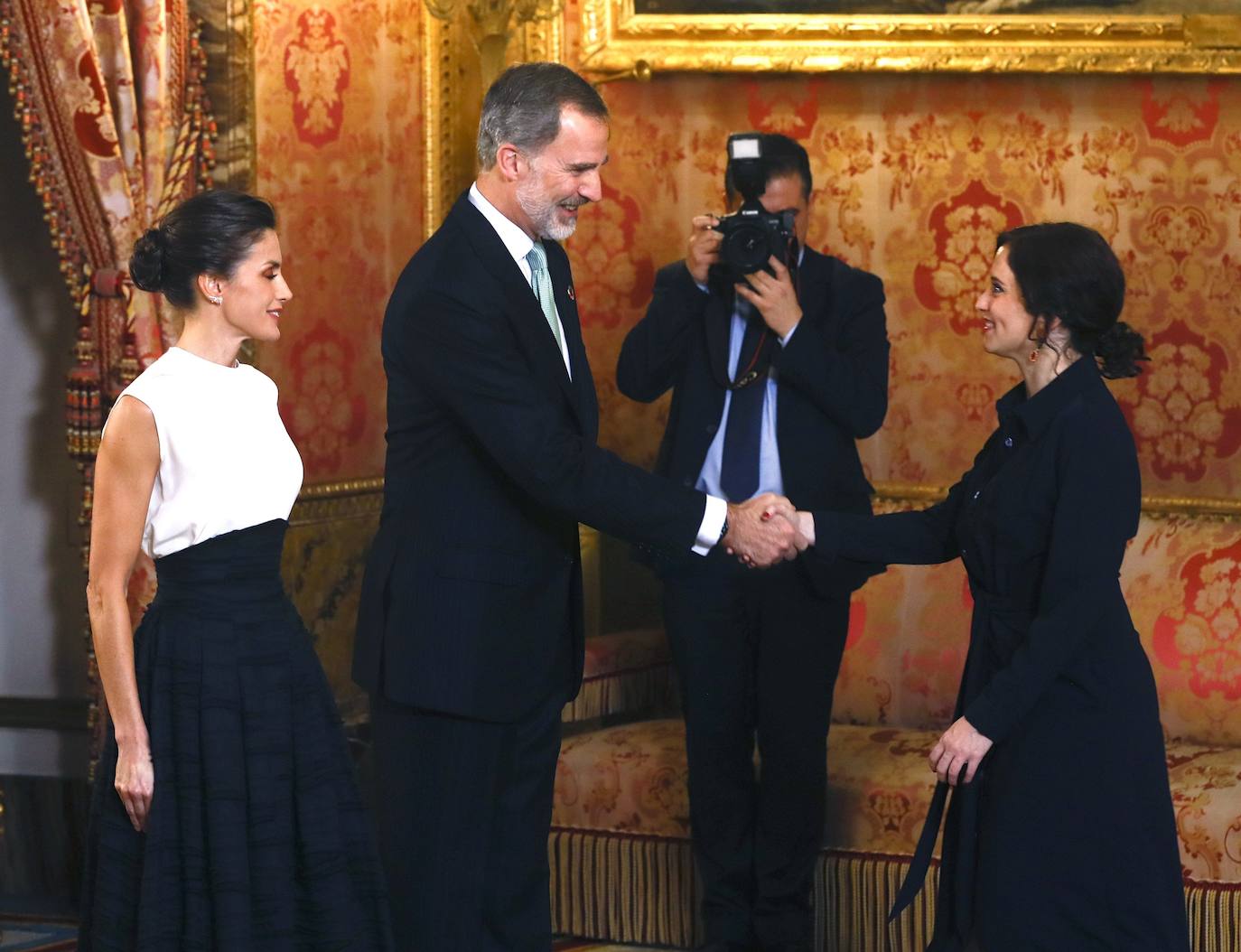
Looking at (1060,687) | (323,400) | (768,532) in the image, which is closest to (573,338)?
(768,532)

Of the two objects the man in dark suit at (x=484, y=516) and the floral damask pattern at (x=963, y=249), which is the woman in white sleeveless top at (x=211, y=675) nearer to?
the man in dark suit at (x=484, y=516)

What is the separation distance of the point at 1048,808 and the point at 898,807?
44.7 inches

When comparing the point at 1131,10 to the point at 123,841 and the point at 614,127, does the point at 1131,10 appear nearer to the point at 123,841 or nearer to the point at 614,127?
the point at 614,127

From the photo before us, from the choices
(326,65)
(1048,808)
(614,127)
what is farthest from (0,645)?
(1048,808)

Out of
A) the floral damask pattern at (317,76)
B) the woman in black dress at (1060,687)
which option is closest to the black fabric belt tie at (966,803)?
the woman in black dress at (1060,687)

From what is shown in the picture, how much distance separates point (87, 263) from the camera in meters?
3.64

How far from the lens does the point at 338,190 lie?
448 cm

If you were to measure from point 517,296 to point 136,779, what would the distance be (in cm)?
96

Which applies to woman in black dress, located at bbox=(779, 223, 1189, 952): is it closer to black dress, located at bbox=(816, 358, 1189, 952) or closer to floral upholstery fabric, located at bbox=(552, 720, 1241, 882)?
black dress, located at bbox=(816, 358, 1189, 952)

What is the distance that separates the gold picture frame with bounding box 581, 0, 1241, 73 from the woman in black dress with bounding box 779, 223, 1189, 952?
191cm

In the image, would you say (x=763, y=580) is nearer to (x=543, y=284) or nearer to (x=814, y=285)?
(x=814, y=285)

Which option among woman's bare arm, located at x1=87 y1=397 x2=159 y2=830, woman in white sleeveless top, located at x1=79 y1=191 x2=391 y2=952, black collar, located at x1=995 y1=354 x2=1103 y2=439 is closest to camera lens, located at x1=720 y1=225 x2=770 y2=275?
black collar, located at x1=995 y1=354 x2=1103 y2=439

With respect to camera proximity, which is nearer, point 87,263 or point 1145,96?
point 87,263

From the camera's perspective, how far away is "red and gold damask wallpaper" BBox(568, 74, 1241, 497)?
4.31 meters
